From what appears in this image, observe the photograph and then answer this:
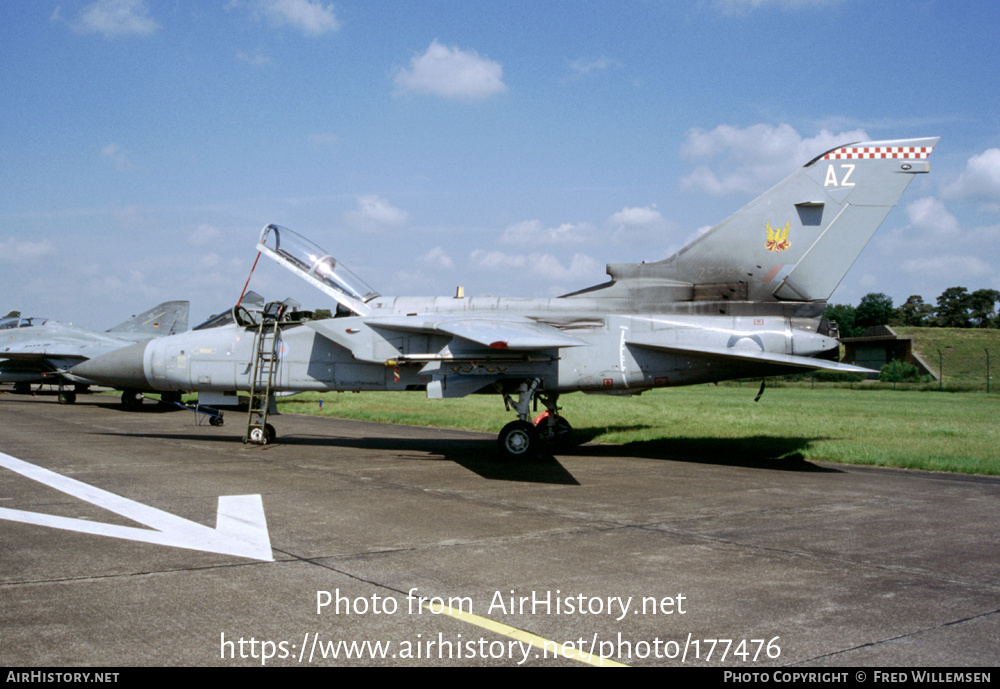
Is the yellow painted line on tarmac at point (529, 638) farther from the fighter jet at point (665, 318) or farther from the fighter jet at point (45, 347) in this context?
the fighter jet at point (45, 347)

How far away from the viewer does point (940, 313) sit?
113312 millimetres

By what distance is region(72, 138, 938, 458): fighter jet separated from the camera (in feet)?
39.1

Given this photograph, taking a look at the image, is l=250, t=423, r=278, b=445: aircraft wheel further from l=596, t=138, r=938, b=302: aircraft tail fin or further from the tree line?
the tree line

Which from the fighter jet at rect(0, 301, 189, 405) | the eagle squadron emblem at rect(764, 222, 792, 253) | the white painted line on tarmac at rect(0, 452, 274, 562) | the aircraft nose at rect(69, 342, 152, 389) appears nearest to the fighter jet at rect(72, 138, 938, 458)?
the eagle squadron emblem at rect(764, 222, 792, 253)

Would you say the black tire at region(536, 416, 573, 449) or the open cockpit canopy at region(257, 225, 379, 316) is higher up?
the open cockpit canopy at region(257, 225, 379, 316)

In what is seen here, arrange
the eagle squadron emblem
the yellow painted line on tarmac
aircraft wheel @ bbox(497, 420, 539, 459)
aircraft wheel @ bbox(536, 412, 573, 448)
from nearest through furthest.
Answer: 1. the yellow painted line on tarmac
2. aircraft wheel @ bbox(497, 420, 539, 459)
3. the eagle squadron emblem
4. aircraft wheel @ bbox(536, 412, 573, 448)

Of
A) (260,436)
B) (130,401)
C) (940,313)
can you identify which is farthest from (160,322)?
(940,313)

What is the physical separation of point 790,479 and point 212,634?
8.65m

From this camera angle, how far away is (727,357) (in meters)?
11.8

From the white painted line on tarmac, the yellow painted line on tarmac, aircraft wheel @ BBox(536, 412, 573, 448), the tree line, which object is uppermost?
the tree line

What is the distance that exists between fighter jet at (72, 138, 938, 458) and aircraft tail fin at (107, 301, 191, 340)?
18.8 metres

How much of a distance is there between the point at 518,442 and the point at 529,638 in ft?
26.6

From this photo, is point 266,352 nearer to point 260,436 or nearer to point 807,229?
point 260,436

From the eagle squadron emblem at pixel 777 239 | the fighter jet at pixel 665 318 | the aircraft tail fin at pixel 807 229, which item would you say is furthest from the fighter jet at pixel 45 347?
the eagle squadron emblem at pixel 777 239
